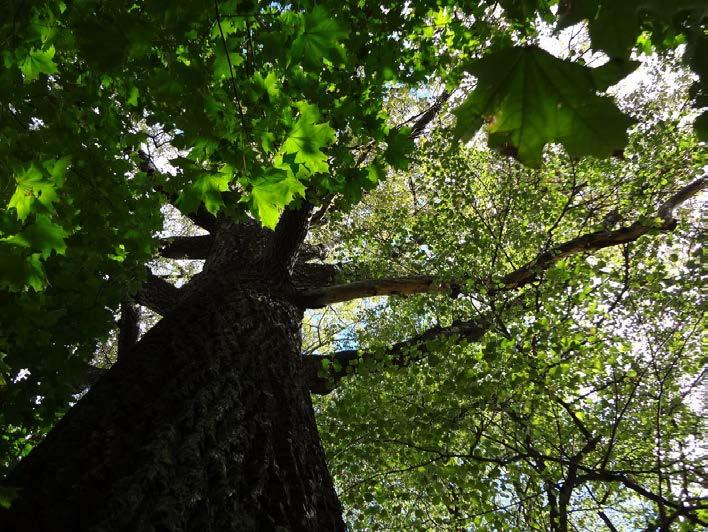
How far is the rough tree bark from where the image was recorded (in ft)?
4.88

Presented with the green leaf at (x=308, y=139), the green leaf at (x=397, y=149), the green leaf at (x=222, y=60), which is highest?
the green leaf at (x=397, y=149)

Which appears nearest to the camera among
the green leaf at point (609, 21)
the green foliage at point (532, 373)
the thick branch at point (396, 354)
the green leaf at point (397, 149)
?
the green leaf at point (609, 21)

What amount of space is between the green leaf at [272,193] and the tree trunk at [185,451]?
3.36 feet

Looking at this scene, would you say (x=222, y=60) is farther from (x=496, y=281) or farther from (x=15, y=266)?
(x=496, y=281)

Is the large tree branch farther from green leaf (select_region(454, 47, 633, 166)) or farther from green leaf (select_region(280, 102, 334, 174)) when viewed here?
green leaf (select_region(454, 47, 633, 166))

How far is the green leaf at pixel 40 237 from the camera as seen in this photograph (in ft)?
5.65

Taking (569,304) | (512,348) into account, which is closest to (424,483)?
(512,348)

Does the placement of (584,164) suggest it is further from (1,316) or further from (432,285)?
(1,316)

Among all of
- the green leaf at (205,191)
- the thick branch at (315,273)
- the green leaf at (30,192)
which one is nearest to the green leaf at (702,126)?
the green leaf at (205,191)

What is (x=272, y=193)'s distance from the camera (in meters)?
2.05

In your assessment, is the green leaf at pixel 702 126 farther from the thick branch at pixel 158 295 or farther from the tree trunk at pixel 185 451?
the thick branch at pixel 158 295

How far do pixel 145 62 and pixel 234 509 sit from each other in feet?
8.52

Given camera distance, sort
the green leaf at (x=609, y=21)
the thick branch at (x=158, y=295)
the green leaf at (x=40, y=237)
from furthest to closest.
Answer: the thick branch at (x=158, y=295) < the green leaf at (x=40, y=237) < the green leaf at (x=609, y=21)

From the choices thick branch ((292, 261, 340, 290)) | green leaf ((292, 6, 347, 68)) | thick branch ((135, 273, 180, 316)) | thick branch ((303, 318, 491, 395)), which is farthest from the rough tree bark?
thick branch ((292, 261, 340, 290))
